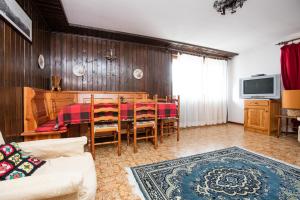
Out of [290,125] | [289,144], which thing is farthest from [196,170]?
[290,125]

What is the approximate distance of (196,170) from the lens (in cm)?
199

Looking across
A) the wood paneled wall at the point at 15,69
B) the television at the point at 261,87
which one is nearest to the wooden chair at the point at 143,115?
the wood paneled wall at the point at 15,69

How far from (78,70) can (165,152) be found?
8.69 feet

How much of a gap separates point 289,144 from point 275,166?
1470 mm

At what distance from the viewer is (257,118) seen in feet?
13.0

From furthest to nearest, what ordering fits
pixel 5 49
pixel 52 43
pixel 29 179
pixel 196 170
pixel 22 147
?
pixel 52 43 < pixel 196 170 < pixel 5 49 < pixel 22 147 < pixel 29 179

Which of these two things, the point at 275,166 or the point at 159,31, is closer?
the point at 275,166

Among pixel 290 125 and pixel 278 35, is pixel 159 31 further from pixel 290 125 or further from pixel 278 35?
pixel 290 125

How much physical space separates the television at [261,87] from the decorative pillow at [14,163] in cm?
479

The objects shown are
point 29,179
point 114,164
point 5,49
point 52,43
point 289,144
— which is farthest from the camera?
point 52,43

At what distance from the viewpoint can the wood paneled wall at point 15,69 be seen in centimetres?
150

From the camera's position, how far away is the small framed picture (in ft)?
4.83

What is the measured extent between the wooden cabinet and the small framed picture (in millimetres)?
4951

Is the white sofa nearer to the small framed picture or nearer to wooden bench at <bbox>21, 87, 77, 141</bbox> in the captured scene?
wooden bench at <bbox>21, 87, 77, 141</bbox>
